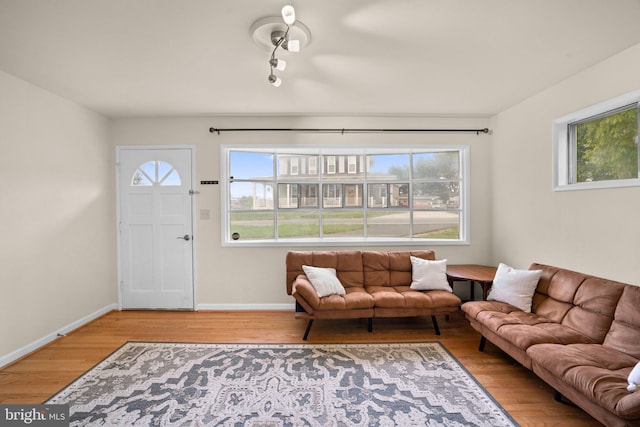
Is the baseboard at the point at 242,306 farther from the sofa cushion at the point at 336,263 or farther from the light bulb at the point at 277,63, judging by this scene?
the light bulb at the point at 277,63

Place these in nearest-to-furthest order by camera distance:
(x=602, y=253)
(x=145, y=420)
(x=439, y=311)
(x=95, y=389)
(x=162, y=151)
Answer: (x=145, y=420), (x=95, y=389), (x=602, y=253), (x=439, y=311), (x=162, y=151)

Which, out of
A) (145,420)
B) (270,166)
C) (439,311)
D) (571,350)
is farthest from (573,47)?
(145,420)

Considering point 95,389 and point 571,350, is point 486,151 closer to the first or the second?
point 571,350

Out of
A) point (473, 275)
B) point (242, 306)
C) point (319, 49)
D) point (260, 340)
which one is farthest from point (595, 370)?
point (242, 306)

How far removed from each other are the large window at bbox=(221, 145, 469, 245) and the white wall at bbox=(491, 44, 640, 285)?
51cm

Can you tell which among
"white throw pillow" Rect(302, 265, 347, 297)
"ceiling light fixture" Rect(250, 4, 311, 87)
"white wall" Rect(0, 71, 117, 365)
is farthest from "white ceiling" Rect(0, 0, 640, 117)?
"white throw pillow" Rect(302, 265, 347, 297)

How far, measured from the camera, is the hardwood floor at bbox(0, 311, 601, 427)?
2.15 metres

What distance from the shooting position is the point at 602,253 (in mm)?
2594

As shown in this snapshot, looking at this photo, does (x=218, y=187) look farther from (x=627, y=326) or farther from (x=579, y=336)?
(x=627, y=326)

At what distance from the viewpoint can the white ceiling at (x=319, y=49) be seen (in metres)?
1.87

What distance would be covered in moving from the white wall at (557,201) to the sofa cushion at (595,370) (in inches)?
32.4

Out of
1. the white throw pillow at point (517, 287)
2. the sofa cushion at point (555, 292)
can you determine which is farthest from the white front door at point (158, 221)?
the sofa cushion at point (555, 292)

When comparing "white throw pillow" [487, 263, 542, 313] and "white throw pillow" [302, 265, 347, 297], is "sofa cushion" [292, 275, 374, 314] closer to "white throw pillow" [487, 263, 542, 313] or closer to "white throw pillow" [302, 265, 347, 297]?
Result: "white throw pillow" [302, 265, 347, 297]

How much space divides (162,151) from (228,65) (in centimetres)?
203
